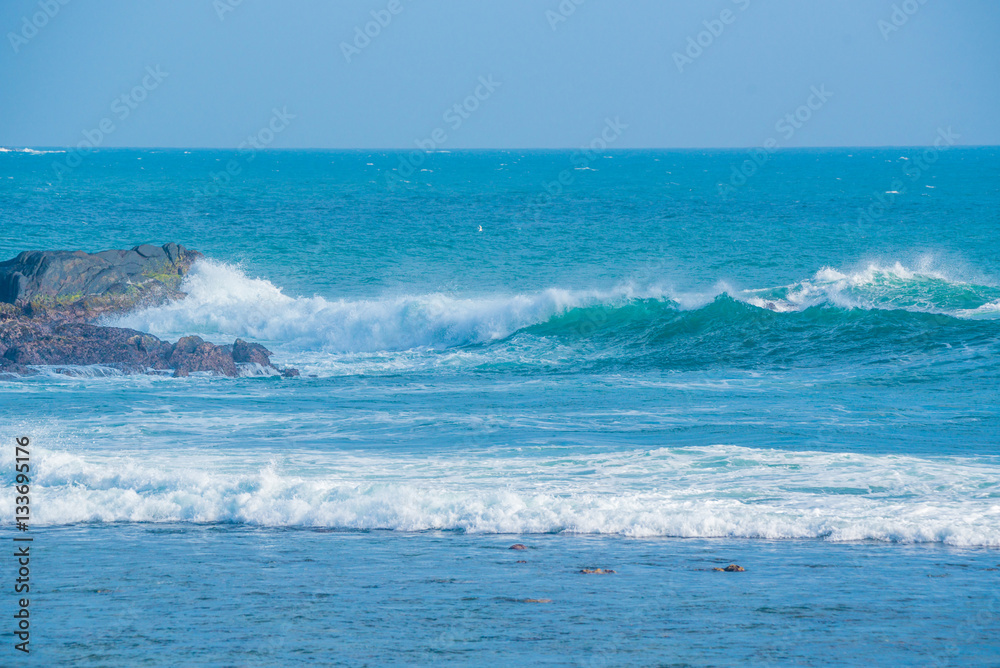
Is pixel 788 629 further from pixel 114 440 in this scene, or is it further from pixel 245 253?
pixel 245 253

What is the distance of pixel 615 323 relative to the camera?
24.4 metres

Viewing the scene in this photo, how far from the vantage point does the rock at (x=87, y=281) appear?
22.9 m

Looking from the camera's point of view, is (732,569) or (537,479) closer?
(732,569)

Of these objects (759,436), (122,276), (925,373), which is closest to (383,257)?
(122,276)

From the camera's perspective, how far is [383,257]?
131 feet

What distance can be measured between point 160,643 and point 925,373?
617 inches

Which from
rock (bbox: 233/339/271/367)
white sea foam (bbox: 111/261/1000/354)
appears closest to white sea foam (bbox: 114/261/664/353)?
white sea foam (bbox: 111/261/1000/354)

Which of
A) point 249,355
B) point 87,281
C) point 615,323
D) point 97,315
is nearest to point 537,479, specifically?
point 249,355

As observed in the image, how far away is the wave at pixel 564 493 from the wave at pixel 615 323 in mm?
8424

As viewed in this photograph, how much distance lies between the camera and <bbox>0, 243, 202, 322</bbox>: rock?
2291 centimetres

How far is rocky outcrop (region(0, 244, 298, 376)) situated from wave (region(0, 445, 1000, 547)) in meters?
6.94

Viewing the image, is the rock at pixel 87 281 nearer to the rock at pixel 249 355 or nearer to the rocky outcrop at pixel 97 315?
the rocky outcrop at pixel 97 315

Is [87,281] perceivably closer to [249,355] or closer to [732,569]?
[249,355]

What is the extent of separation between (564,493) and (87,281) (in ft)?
60.1
